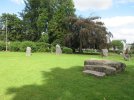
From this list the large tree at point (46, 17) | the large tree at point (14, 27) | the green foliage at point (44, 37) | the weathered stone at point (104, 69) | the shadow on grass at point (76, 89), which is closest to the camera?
the shadow on grass at point (76, 89)

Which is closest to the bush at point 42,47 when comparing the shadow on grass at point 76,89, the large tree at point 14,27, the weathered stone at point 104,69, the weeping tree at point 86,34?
the weeping tree at point 86,34

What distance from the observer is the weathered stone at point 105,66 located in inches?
563

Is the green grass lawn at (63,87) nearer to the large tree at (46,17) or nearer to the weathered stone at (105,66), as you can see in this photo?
the weathered stone at (105,66)

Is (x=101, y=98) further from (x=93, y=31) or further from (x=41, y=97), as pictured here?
(x=93, y=31)

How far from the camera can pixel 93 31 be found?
164 feet

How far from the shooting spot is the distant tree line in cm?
5038

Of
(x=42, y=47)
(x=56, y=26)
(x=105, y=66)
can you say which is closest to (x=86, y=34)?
(x=42, y=47)

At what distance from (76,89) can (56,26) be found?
5002 centimetres

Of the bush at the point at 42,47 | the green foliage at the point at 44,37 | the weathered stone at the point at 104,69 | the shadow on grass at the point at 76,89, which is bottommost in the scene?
the shadow on grass at the point at 76,89

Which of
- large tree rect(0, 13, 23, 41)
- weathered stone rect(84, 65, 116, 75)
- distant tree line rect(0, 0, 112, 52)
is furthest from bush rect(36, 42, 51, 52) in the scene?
weathered stone rect(84, 65, 116, 75)

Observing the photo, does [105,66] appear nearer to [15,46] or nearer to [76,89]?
[76,89]

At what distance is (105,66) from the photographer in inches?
581

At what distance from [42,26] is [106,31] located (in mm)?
18174

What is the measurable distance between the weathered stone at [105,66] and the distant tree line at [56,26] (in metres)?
33.5
